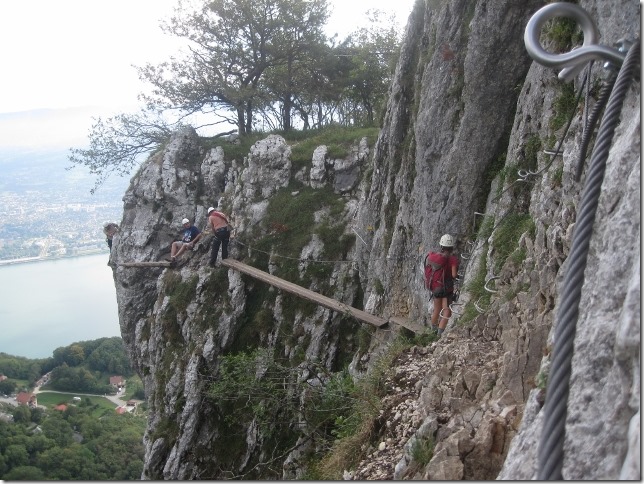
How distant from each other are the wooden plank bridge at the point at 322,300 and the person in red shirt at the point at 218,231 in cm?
40

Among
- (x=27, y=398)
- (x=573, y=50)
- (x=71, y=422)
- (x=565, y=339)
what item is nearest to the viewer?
(x=565, y=339)

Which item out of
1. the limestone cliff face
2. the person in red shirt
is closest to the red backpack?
the limestone cliff face

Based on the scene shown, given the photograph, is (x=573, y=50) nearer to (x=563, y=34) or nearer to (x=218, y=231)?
(x=563, y=34)

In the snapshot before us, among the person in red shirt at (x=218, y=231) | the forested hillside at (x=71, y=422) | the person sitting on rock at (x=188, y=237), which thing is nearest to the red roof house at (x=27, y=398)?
the forested hillside at (x=71, y=422)

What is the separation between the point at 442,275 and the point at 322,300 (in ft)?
19.6

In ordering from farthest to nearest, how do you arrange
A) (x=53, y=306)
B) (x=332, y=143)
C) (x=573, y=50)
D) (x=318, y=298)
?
(x=53, y=306) → (x=332, y=143) → (x=318, y=298) → (x=573, y=50)

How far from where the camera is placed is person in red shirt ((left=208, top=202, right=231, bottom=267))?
56.5ft

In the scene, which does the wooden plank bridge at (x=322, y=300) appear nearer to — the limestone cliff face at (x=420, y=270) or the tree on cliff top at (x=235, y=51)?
the limestone cliff face at (x=420, y=270)

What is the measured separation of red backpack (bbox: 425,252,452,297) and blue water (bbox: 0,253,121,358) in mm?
39992

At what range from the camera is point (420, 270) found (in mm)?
11930

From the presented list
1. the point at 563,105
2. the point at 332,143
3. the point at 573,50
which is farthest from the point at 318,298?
the point at 573,50

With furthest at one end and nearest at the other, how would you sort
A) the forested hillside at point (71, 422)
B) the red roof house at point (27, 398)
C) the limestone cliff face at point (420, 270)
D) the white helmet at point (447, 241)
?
the red roof house at point (27, 398) < the forested hillside at point (71, 422) < the white helmet at point (447, 241) < the limestone cliff face at point (420, 270)

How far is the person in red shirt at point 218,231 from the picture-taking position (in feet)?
56.5

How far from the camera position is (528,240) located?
283 inches
